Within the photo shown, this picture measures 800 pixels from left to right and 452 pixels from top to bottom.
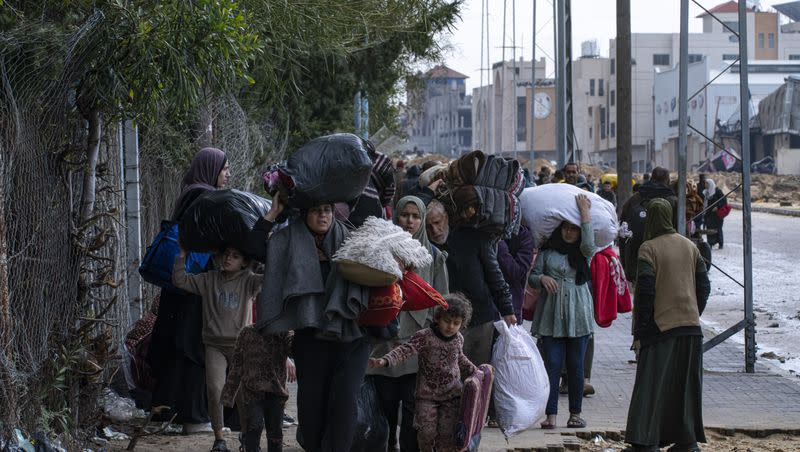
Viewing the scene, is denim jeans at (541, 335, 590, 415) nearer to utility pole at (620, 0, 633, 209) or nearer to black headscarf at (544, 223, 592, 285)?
black headscarf at (544, 223, 592, 285)

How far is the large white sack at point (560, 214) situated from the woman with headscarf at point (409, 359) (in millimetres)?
1374

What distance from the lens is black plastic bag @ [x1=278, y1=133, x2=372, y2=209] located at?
20.0 ft

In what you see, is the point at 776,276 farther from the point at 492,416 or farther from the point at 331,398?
the point at 331,398

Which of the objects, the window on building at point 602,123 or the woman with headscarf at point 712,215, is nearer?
the woman with headscarf at point 712,215

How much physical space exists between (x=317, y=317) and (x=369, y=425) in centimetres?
134

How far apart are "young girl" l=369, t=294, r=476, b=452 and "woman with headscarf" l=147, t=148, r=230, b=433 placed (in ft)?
5.15

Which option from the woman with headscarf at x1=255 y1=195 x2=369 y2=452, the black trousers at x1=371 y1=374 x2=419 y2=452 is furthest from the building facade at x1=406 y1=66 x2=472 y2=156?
the woman with headscarf at x1=255 y1=195 x2=369 y2=452

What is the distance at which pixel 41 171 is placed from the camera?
6.34m

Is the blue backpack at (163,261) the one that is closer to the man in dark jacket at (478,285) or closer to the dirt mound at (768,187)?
the man in dark jacket at (478,285)

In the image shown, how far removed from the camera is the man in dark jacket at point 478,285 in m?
8.00

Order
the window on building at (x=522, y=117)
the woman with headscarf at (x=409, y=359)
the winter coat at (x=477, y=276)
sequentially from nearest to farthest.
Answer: the woman with headscarf at (x=409, y=359), the winter coat at (x=477, y=276), the window on building at (x=522, y=117)

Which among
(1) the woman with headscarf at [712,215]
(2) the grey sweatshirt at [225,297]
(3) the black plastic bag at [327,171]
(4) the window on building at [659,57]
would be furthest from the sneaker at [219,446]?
(4) the window on building at [659,57]

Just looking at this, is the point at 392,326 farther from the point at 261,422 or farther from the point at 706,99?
the point at 706,99

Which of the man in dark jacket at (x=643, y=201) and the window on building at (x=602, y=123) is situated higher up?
the window on building at (x=602, y=123)
